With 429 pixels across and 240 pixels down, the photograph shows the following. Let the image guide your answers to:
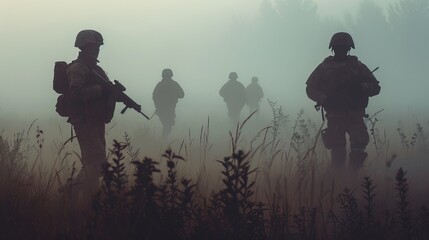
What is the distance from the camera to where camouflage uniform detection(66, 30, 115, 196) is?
16.0 feet

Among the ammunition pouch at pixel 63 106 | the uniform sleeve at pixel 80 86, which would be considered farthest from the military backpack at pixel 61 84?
the uniform sleeve at pixel 80 86

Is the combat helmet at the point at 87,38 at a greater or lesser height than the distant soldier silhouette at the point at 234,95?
lesser

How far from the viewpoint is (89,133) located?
16.5 ft

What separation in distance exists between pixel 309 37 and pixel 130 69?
68.9 metres

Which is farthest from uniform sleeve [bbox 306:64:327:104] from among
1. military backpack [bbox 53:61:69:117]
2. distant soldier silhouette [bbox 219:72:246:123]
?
distant soldier silhouette [bbox 219:72:246:123]

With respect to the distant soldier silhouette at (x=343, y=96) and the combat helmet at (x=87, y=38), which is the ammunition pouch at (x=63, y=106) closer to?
the combat helmet at (x=87, y=38)

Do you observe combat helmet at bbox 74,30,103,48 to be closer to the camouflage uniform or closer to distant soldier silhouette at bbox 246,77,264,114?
the camouflage uniform

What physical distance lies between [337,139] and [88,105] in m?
3.38

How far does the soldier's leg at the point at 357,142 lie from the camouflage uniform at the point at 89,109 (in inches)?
123

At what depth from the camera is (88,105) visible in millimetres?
4945

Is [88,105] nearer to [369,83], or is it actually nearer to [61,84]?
[61,84]

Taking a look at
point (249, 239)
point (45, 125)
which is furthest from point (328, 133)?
point (45, 125)

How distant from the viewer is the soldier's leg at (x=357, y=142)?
6.21m

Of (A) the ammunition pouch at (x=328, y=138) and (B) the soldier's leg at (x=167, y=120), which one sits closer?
(A) the ammunition pouch at (x=328, y=138)
